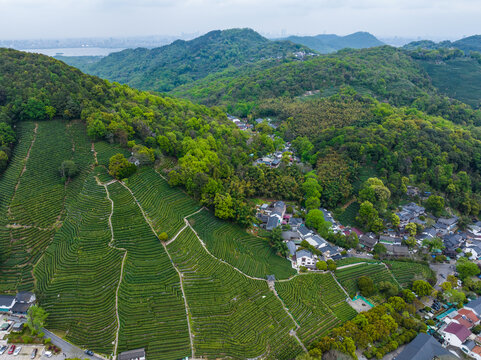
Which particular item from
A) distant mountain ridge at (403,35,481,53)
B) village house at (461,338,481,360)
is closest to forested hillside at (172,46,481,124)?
distant mountain ridge at (403,35,481,53)

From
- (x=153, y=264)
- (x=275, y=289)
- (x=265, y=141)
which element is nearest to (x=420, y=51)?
(x=265, y=141)

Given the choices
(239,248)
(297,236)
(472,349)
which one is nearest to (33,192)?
(239,248)

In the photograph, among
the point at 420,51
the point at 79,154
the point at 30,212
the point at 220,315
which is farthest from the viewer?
the point at 420,51

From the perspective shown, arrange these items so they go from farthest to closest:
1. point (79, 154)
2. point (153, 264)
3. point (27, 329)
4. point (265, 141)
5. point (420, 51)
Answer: point (420, 51), point (265, 141), point (79, 154), point (153, 264), point (27, 329)

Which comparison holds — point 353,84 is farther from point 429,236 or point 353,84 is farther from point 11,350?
point 11,350

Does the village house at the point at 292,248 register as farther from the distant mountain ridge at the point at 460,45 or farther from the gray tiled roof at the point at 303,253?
the distant mountain ridge at the point at 460,45

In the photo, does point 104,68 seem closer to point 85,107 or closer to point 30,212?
point 85,107
